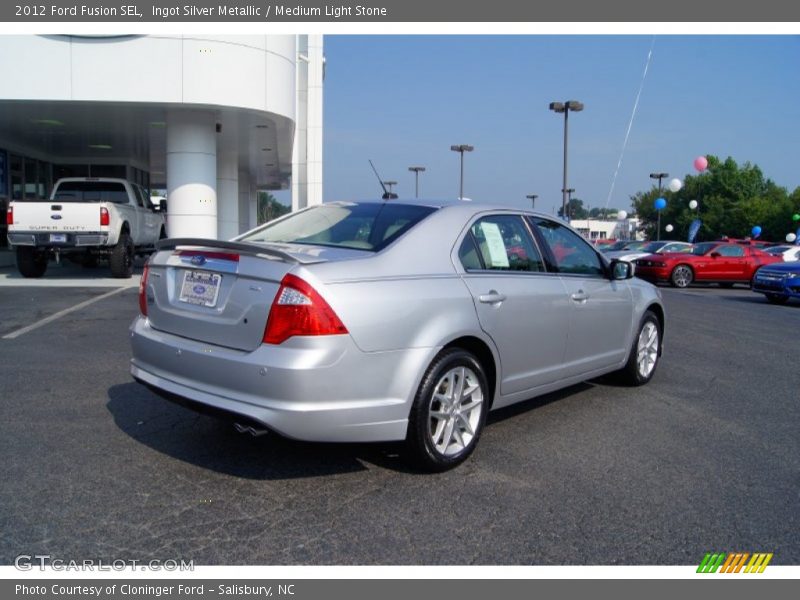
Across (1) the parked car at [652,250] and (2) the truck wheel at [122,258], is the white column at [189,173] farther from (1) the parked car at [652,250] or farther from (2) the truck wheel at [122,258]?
(1) the parked car at [652,250]

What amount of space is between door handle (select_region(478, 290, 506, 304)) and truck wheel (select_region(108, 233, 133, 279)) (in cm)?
1237

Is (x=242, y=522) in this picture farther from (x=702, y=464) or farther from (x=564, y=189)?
(x=564, y=189)

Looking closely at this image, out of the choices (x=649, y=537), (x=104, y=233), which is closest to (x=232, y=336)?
(x=649, y=537)

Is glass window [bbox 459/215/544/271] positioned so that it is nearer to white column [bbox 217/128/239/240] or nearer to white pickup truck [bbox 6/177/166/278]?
white pickup truck [bbox 6/177/166/278]

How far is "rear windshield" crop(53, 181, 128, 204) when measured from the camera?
16188mm

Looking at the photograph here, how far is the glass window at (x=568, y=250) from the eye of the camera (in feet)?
16.6

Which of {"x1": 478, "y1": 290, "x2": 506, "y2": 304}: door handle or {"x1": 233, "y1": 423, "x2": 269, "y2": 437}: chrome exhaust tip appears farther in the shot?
{"x1": 478, "y1": 290, "x2": 506, "y2": 304}: door handle

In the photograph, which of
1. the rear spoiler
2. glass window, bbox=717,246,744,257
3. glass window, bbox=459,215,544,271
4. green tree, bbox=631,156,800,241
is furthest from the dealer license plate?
green tree, bbox=631,156,800,241

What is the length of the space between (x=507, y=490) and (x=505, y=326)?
1038mm

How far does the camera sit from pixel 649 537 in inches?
125

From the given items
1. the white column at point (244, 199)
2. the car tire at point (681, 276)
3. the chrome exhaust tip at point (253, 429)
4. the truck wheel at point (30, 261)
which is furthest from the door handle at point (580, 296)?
the white column at point (244, 199)

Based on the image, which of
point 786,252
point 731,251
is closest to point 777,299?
point 731,251

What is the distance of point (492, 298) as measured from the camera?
413 centimetres

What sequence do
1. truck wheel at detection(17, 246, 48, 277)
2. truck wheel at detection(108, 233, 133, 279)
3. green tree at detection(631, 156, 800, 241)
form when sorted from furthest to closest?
green tree at detection(631, 156, 800, 241) < truck wheel at detection(108, 233, 133, 279) < truck wheel at detection(17, 246, 48, 277)
